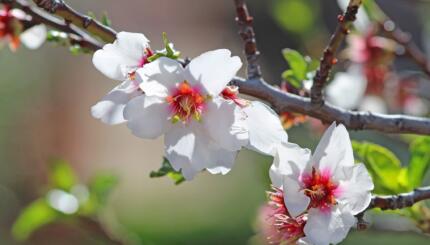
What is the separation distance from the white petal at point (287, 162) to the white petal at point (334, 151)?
0.04ft

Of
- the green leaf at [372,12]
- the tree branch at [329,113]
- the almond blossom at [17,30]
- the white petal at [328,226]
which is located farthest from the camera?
the green leaf at [372,12]

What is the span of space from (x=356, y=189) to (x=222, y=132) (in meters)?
0.12

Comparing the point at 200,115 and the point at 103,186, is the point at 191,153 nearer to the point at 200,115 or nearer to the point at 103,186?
the point at 200,115

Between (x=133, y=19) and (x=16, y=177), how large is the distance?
274cm

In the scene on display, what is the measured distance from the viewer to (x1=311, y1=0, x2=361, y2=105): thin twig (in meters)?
0.68

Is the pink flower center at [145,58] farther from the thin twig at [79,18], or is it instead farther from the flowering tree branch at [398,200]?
the flowering tree branch at [398,200]

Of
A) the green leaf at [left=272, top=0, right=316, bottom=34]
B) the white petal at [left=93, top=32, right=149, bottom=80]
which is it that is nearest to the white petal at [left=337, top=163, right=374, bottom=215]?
the white petal at [left=93, top=32, right=149, bottom=80]

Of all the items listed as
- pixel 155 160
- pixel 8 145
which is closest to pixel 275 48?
pixel 155 160

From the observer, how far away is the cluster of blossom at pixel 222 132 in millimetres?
622

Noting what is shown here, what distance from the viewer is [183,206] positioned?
5.23 meters

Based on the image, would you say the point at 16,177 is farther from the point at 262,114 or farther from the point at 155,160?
the point at 262,114

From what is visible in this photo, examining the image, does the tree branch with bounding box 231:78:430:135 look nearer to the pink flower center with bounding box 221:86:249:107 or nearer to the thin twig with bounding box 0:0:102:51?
the pink flower center with bounding box 221:86:249:107

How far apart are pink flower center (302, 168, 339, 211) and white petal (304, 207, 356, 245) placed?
11 millimetres

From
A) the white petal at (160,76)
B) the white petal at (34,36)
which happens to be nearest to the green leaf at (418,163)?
the white petal at (160,76)
